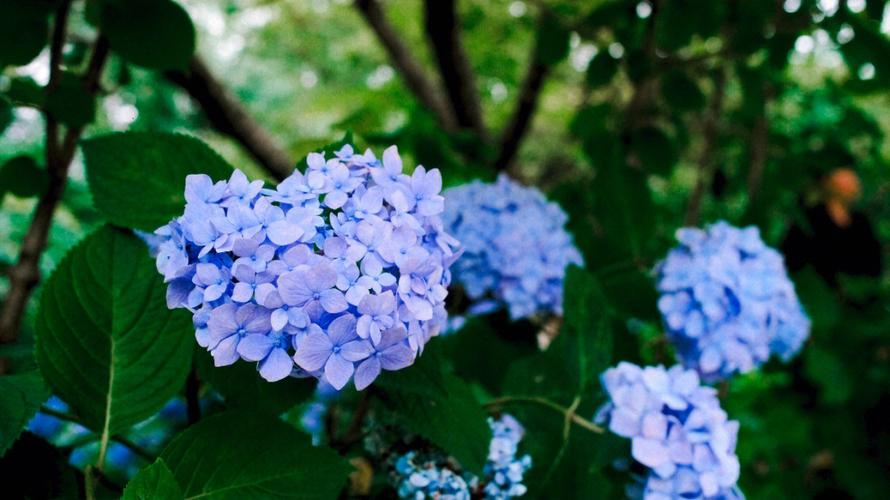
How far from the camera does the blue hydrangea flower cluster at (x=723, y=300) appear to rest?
0.91m

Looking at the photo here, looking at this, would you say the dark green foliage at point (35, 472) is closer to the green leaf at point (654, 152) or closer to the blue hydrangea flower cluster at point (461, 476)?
the blue hydrangea flower cluster at point (461, 476)

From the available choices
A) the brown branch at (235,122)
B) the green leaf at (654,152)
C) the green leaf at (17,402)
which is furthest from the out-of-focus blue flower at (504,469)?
the brown branch at (235,122)

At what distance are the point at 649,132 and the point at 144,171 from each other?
3.26 feet

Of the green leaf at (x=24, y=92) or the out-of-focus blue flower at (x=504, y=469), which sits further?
the green leaf at (x=24, y=92)

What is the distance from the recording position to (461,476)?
0.71m

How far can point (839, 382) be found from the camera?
2354 millimetres

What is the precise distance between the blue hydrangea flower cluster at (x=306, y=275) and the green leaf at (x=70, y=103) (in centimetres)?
41

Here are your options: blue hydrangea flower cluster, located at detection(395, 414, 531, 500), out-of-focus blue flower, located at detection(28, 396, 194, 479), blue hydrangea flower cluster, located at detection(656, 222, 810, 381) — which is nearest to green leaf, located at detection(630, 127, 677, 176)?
blue hydrangea flower cluster, located at detection(656, 222, 810, 381)

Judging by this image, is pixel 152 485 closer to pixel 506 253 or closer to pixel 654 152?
pixel 506 253

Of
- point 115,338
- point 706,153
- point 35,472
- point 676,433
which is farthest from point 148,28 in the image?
point 706,153

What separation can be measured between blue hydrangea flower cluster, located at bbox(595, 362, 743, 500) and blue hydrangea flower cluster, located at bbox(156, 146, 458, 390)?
0.83 ft

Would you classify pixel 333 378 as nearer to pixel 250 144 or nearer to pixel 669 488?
pixel 669 488

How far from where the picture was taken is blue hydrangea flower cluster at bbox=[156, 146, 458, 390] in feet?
1.62

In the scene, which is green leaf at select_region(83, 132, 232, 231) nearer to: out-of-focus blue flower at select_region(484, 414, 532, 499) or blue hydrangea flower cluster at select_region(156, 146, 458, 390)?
blue hydrangea flower cluster at select_region(156, 146, 458, 390)
